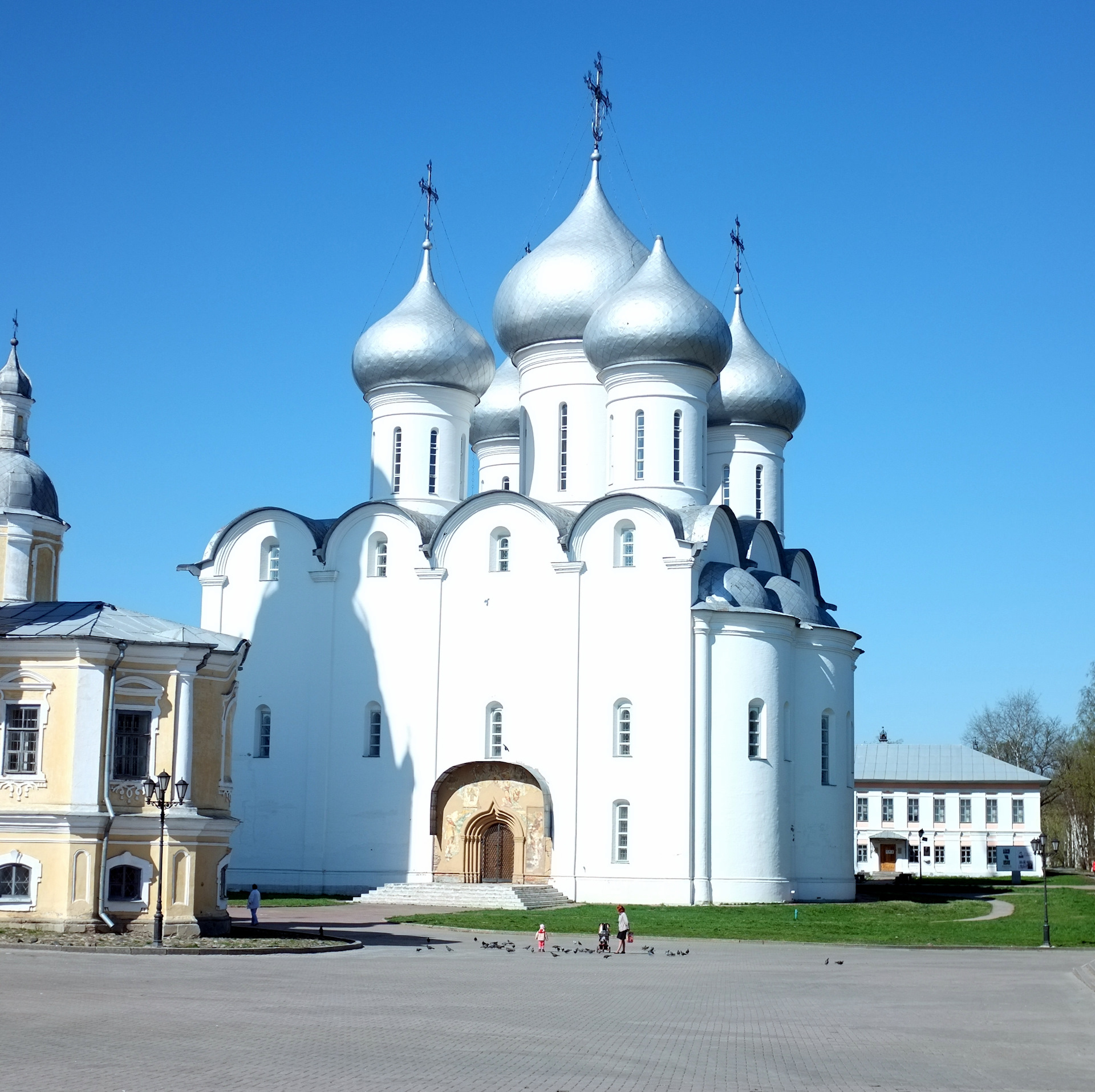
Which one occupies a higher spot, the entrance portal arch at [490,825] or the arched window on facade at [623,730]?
the arched window on facade at [623,730]

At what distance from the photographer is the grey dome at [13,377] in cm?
3069

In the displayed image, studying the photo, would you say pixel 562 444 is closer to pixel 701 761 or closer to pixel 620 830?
pixel 701 761

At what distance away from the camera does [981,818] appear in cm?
6203

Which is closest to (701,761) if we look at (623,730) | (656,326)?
(623,730)

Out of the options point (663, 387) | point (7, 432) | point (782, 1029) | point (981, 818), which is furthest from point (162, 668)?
point (981, 818)

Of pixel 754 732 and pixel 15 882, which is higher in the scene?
pixel 754 732

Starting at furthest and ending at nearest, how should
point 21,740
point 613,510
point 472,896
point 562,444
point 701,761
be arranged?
point 562,444, point 613,510, point 701,761, point 472,896, point 21,740

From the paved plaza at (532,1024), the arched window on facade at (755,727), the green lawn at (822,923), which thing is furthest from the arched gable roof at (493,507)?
the paved plaza at (532,1024)

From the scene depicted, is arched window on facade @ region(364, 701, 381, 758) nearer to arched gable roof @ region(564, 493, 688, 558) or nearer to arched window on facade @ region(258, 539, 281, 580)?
arched window on facade @ region(258, 539, 281, 580)

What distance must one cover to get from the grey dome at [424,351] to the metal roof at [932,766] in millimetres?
30426

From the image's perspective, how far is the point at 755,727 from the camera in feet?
112

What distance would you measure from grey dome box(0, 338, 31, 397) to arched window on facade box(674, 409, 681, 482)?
548 inches

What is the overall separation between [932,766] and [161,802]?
154 ft

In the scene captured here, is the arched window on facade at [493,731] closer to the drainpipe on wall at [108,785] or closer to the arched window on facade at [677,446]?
the arched window on facade at [677,446]
